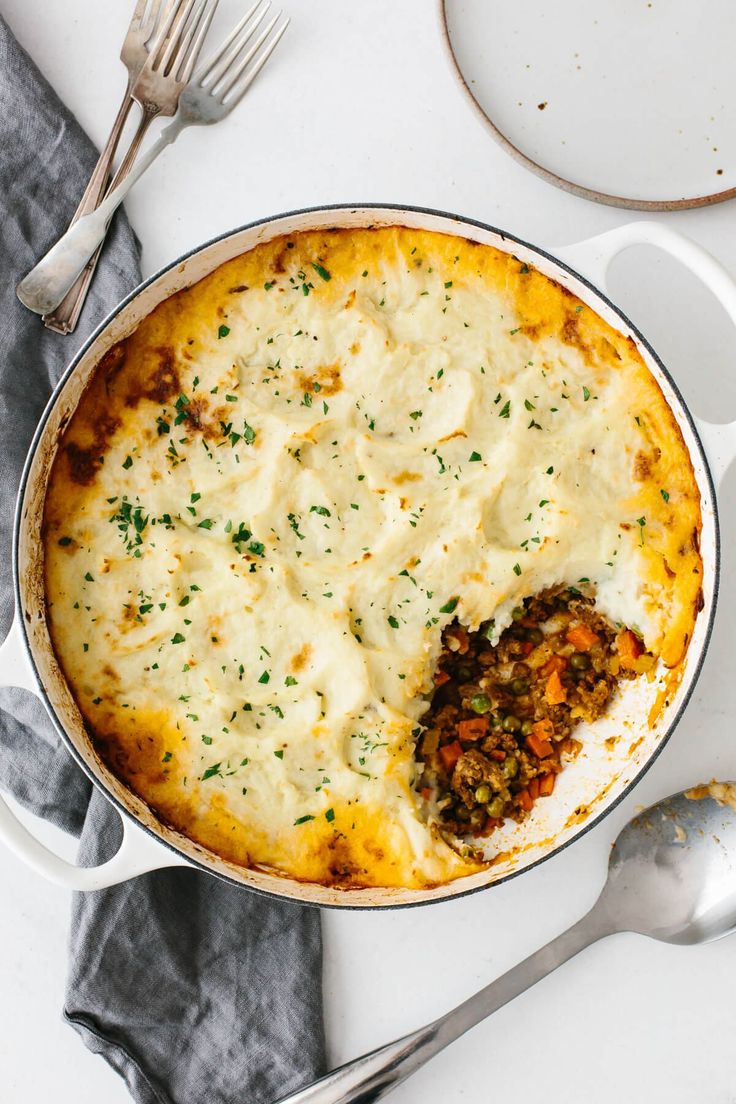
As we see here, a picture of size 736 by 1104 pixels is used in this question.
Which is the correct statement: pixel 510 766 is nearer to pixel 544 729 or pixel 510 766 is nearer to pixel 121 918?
pixel 544 729

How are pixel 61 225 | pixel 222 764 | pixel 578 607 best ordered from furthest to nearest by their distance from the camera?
pixel 61 225 → pixel 578 607 → pixel 222 764

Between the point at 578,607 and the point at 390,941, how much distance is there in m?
1.34

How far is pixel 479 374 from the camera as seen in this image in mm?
2961

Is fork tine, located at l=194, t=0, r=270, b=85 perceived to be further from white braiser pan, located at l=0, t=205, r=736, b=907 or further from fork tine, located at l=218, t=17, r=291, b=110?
white braiser pan, located at l=0, t=205, r=736, b=907

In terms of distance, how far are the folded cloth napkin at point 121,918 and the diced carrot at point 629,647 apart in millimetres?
1378

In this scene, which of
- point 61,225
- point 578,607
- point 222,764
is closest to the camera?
point 222,764

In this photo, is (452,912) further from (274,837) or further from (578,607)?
(578,607)

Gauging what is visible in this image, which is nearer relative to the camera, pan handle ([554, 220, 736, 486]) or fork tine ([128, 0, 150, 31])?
pan handle ([554, 220, 736, 486])

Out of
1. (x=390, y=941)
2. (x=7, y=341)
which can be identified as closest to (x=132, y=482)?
(x=7, y=341)

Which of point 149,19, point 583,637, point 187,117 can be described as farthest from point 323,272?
point 583,637

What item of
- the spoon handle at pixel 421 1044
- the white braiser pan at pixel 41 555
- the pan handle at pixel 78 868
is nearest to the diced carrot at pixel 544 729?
the white braiser pan at pixel 41 555

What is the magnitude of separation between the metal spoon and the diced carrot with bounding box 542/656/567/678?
62 cm

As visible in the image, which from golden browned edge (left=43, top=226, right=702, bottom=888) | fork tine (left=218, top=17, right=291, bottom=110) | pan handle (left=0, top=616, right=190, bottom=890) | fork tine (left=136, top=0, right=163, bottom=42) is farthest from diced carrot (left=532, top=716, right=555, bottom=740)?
fork tine (left=136, top=0, right=163, bottom=42)

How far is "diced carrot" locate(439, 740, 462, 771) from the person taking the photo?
3.23 m
